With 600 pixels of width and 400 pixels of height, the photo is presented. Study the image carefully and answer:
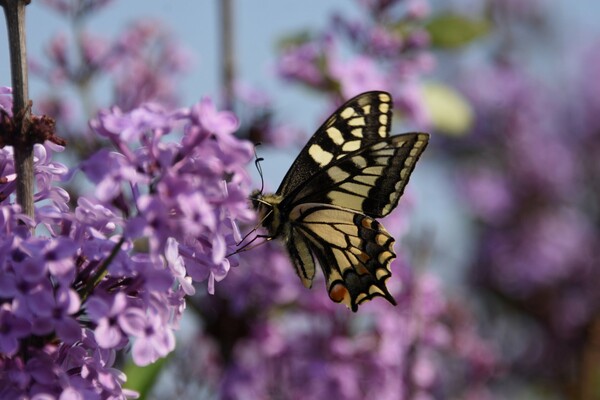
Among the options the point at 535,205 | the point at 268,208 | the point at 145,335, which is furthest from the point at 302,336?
the point at 535,205

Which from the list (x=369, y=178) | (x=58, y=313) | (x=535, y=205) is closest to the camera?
(x=58, y=313)

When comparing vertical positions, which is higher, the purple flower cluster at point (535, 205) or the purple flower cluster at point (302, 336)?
the purple flower cluster at point (302, 336)


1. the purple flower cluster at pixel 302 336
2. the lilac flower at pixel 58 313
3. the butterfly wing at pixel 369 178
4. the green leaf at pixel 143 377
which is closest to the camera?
the lilac flower at pixel 58 313

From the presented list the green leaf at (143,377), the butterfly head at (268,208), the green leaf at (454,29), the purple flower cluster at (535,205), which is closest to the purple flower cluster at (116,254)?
the butterfly head at (268,208)

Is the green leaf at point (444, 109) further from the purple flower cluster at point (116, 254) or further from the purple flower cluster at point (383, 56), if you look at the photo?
the purple flower cluster at point (116, 254)

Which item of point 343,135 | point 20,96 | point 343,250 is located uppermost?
point 20,96

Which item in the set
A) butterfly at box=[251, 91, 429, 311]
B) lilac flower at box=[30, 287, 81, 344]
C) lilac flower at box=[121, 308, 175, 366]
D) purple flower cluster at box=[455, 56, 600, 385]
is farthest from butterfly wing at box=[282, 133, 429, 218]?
purple flower cluster at box=[455, 56, 600, 385]

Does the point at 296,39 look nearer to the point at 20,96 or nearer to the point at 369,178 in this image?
the point at 369,178

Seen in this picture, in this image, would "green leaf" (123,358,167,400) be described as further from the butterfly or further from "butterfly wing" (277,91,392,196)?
"butterfly wing" (277,91,392,196)
